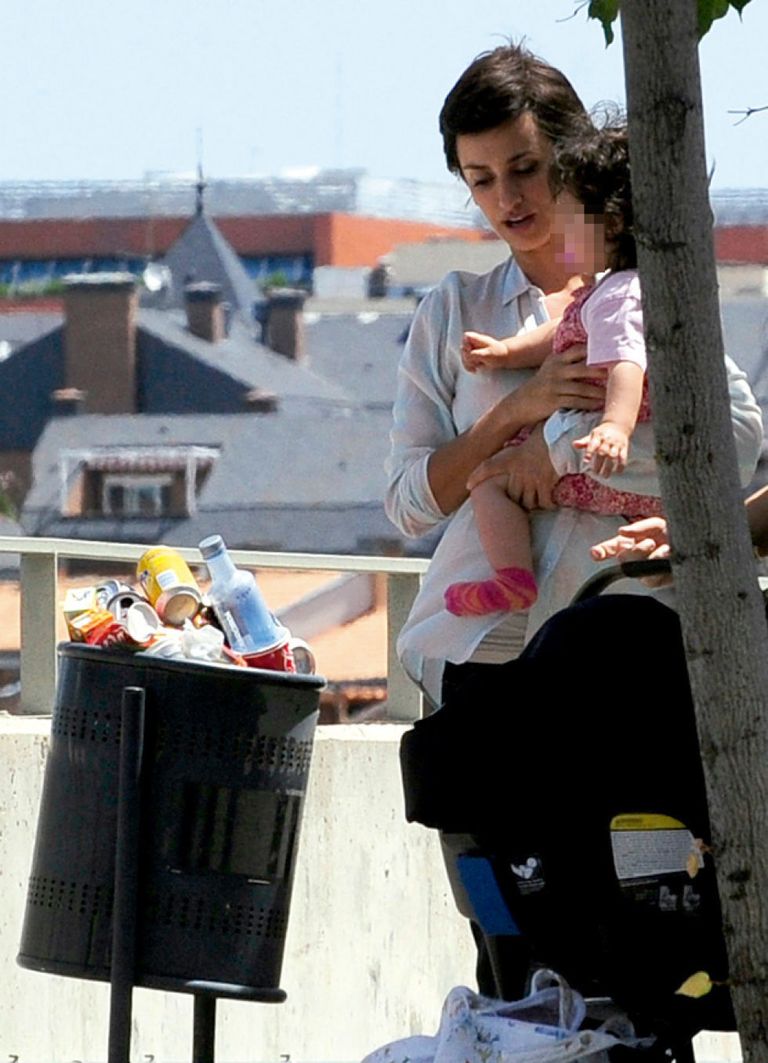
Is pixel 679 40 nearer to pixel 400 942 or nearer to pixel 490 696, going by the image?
pixel 490 696

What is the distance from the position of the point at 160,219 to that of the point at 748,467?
112896mm

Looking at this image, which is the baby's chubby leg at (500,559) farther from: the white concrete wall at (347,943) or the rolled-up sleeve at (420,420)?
the white concrete wall at (347,943)

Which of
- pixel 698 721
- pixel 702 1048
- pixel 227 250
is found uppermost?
pixel 227 250

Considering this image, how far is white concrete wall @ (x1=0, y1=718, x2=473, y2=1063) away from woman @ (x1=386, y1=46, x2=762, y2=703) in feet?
5.79

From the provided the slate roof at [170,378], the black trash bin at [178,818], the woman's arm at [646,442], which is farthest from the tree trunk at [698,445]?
the slate roof at [170,378]

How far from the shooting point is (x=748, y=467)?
3.71m

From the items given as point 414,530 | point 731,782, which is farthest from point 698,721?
point 414,530

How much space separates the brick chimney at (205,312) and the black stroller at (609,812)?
84.7 meters

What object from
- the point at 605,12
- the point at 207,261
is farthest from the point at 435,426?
the point at 207,261

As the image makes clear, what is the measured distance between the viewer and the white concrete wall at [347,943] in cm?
562

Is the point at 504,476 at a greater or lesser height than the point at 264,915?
greater

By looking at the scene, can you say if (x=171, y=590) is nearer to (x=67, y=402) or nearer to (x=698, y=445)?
(x=698, y=445)

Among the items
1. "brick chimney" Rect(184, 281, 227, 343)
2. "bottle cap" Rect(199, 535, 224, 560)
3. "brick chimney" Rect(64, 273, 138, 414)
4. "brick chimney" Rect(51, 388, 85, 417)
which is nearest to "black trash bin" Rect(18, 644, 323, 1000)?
"bottle cap" Rect(199, 535, 224, 560)

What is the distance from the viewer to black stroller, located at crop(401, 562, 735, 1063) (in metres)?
3.24
